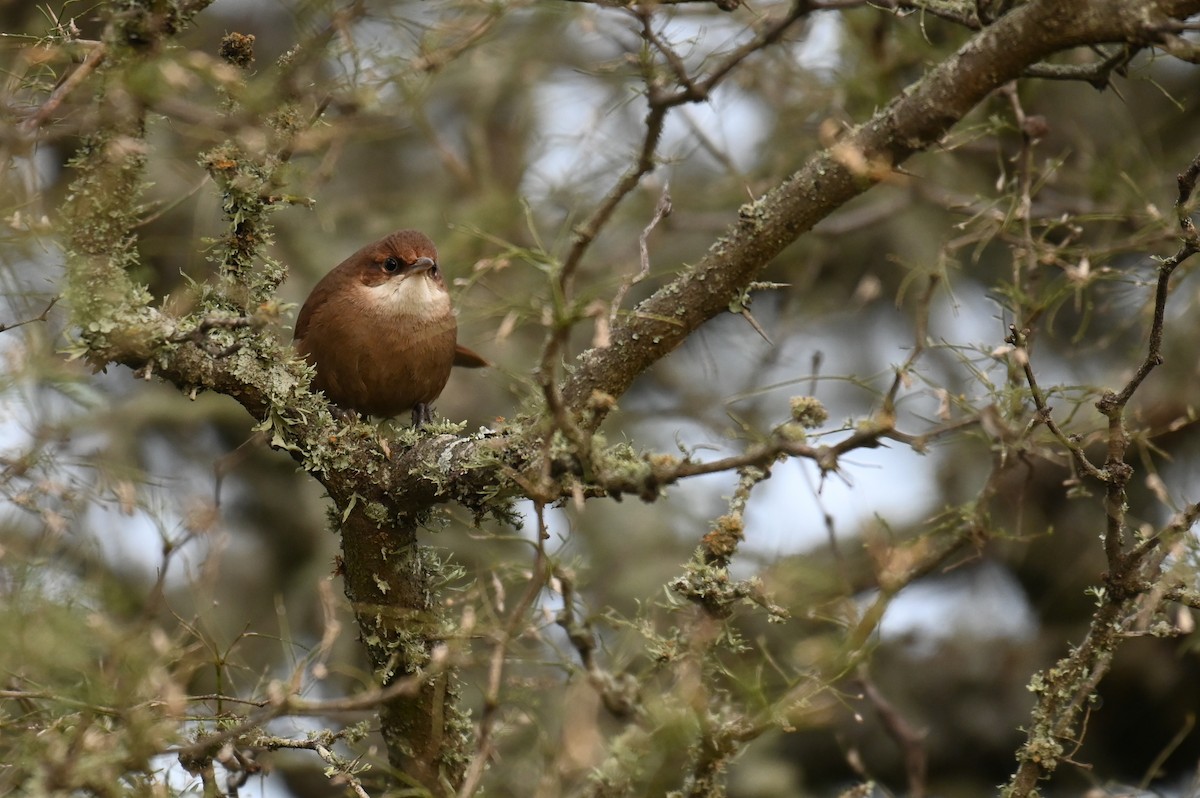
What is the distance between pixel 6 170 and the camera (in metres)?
2.77

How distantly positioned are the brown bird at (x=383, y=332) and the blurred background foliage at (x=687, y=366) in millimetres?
250

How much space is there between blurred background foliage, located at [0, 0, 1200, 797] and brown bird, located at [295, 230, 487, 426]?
0.25m

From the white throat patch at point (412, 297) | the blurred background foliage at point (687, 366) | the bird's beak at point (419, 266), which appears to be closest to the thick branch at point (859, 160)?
the blurred background foliage at point (687, 366)

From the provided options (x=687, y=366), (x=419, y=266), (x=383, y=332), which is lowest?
(x=687, y=366)

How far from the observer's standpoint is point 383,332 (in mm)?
4219

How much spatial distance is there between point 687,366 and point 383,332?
9.74ft

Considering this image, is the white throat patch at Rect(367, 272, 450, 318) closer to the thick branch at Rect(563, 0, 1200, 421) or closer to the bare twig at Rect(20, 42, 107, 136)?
the thick branch at Rect(563, 0, 1200, 421)

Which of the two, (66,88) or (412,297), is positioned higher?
(66,88)

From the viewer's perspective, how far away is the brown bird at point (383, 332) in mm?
4180

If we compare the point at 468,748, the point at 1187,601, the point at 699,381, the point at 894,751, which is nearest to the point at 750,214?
the point at 1187,601

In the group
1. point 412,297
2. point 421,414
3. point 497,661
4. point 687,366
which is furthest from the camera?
point 687,366

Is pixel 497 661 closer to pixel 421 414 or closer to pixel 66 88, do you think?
pixel 66 88

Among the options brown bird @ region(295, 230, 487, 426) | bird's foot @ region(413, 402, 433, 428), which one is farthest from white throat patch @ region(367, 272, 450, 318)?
bird's foot @ region(413, 402, 433, 428)

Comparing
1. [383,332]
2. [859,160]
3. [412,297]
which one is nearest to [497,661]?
[859,160]
